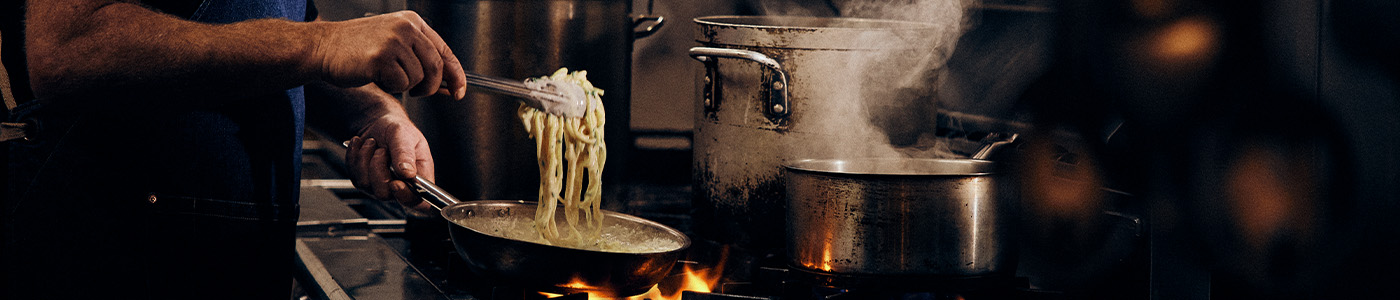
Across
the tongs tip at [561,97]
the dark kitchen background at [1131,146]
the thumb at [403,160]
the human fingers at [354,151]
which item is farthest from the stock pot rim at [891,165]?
the human fingers at [354,151]

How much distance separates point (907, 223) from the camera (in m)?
1.20

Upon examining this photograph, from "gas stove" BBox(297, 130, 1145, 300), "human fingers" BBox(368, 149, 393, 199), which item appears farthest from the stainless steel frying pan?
"human fingers" BBox(368, 149, 393, 199)

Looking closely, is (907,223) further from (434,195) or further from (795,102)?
(434,195)

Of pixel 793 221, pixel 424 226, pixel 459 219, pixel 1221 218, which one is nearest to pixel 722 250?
pixel 793 221

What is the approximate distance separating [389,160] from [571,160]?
11.6 inches

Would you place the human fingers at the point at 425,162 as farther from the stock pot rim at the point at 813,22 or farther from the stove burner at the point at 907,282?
the stove burner at the point at 907,282

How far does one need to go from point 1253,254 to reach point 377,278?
116 centimetres

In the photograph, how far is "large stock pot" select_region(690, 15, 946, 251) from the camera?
4.98 feet

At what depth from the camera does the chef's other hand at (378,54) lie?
46.9 inches

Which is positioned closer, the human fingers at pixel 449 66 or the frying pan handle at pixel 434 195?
the human fingers at pixel 449 66

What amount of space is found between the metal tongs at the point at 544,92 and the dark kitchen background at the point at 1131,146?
0.81 ft

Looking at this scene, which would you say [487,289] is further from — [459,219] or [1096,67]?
[1096,67]

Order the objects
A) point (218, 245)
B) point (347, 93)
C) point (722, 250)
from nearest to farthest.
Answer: point (218, 245)
point (722, 250)
point (347, 93)

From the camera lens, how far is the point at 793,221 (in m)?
1.31
